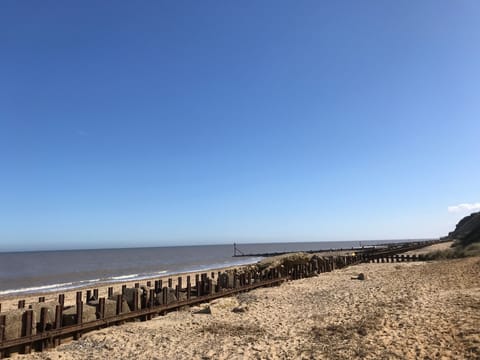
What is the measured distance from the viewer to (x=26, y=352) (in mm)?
8898

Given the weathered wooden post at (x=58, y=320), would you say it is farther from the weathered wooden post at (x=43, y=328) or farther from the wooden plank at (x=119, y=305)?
the wooden plank at (x=119, y=305)

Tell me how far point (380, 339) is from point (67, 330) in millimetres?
7602

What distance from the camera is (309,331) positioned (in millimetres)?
9828

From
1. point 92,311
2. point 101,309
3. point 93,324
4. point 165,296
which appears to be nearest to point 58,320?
point 93,324

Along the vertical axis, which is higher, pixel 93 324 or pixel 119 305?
pixel 119 305

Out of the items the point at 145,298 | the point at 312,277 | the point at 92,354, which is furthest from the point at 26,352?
the point at 312,277

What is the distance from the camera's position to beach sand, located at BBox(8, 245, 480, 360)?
808 cm

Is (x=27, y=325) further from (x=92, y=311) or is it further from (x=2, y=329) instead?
(x=92, y=311)

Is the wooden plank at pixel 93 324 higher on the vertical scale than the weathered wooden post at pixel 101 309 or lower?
lower

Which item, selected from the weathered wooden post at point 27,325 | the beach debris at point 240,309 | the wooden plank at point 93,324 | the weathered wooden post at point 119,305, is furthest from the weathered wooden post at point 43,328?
the beach debris at point 240,309

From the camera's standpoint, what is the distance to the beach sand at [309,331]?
8.08 meters

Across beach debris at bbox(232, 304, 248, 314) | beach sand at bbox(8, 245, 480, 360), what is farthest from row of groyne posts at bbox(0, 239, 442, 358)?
beach debris at bbox(232, 304, 248, 314)

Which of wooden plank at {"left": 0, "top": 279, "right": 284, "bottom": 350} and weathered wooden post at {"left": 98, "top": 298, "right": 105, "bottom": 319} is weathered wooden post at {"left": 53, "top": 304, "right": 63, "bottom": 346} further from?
weathered wooden post at {"left": 98, "top": 298, "right": 105, "bottom": 319}

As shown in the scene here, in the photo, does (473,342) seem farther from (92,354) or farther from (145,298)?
(145,298)
